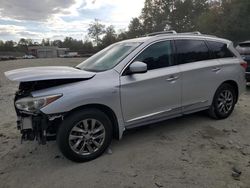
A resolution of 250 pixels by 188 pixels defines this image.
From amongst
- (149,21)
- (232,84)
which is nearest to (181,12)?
(149,21)

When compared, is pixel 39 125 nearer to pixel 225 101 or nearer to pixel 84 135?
pixel 84 135

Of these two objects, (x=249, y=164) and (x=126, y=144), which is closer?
(x=249, y=164)

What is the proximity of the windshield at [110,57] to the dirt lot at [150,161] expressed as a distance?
1319 millimetres

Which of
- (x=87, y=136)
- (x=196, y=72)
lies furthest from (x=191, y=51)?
(x=87, y=136)

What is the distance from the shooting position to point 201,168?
130 inches

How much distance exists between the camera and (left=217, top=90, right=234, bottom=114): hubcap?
16.7 ft

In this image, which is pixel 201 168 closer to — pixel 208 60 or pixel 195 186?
pixel 195 186

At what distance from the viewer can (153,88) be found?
4023 millimetres

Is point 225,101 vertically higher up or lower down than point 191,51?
lower down

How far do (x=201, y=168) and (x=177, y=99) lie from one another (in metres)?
1.38

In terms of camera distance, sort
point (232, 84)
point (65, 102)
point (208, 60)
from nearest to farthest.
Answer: point (65, 102)
point (208, 60)
point (232, 84)

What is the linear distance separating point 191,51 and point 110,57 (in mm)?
1556

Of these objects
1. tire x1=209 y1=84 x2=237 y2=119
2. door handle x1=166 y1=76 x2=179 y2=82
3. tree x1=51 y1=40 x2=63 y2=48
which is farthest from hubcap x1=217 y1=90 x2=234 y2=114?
tree x1=51 y1=40 x2=63 y2=48

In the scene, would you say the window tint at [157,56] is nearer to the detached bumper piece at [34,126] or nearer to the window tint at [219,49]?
the window tint at [219,49]
